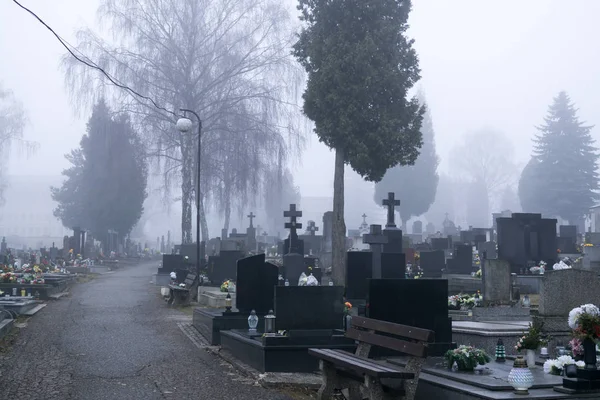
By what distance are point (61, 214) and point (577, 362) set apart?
59403mm

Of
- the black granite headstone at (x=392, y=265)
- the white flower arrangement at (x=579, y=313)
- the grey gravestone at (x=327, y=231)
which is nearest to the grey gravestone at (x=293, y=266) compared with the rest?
the black granite headstone at (x=392, y=265)

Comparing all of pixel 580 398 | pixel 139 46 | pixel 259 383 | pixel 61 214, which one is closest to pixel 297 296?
pixel 259 383

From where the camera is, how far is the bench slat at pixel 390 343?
677 cm

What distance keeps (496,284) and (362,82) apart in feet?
29.9

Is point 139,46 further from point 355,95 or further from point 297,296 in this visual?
point 297,296

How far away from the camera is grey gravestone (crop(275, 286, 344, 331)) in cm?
1007

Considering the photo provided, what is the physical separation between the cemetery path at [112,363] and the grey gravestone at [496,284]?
19.0 feet

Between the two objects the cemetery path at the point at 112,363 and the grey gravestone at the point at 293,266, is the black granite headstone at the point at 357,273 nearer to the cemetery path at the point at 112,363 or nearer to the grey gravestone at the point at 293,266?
the cemetery path at the point at 112,363

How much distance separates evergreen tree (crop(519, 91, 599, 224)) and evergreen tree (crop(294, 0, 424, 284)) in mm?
39586

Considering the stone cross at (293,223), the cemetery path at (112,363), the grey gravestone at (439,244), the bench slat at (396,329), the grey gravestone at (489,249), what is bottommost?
the cemetery path at (112,363)

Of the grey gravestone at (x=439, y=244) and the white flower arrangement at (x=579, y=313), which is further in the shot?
A: the grey gravestone at (x=439, y=244)

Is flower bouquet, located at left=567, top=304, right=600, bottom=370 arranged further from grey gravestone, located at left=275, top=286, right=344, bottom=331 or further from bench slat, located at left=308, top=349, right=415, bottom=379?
grey gravestone, located at left=275, top=286, right=344, bottom=331

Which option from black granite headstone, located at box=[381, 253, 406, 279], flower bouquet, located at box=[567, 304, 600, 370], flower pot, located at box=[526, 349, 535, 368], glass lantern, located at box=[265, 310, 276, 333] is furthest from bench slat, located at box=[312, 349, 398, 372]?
black granite headstone, located at box=[381, 253, 406, 279]

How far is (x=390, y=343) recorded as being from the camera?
7.40 meters
